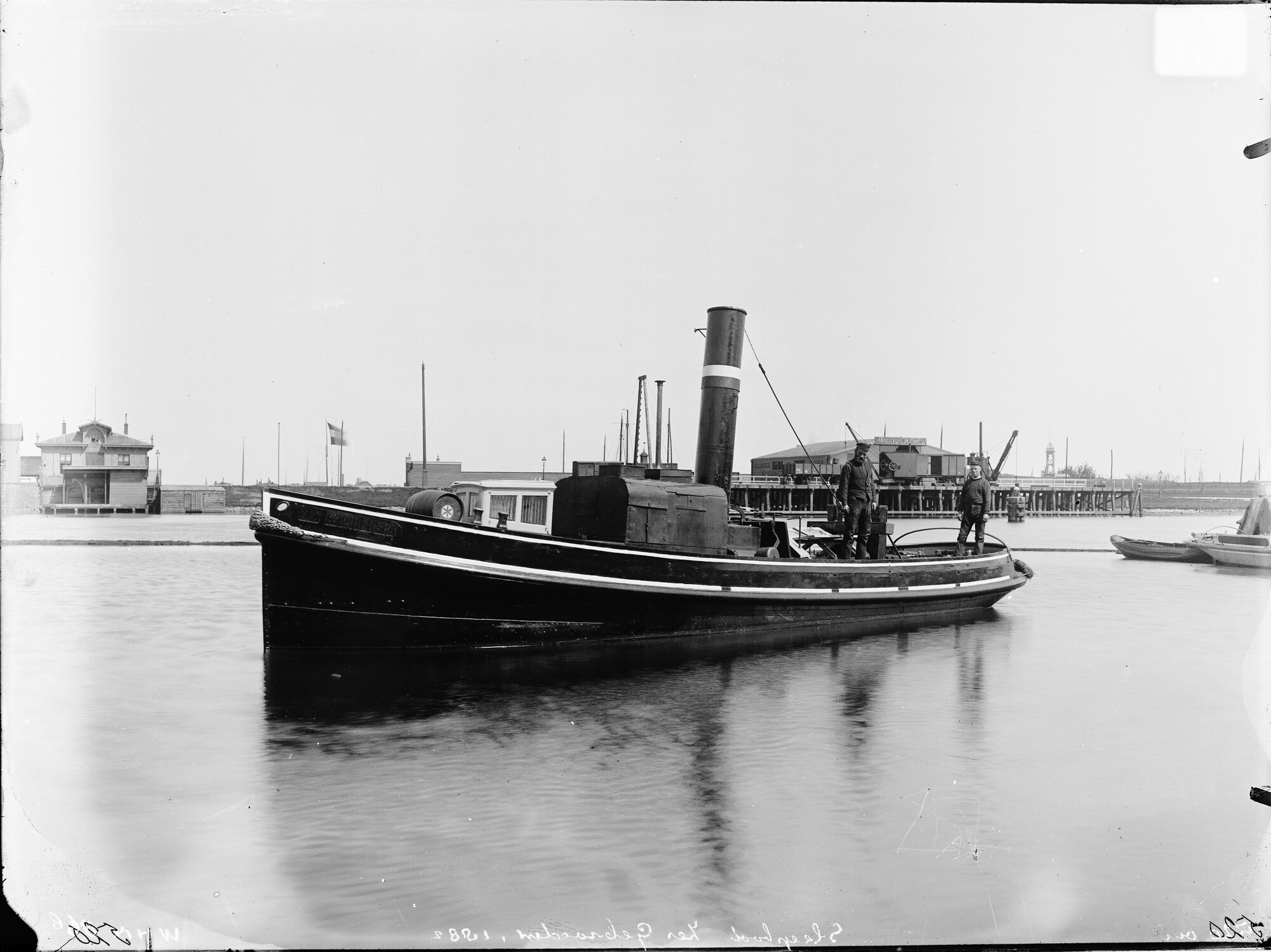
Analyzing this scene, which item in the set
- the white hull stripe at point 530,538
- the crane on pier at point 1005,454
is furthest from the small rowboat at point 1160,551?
the white hull stripe at point 530,538

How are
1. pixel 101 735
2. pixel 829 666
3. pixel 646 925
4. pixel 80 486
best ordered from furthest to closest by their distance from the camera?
pixel 80 486 < pixel 829 666 < pixel 101 735 < pixel 646 925

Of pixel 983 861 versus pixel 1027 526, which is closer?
pixel 983 861

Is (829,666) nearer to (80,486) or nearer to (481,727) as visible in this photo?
(481,727)

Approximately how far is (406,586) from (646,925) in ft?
23.1

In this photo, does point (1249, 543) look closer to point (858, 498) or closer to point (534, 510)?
point (858, 498)

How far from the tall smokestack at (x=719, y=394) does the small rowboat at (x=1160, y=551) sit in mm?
27312

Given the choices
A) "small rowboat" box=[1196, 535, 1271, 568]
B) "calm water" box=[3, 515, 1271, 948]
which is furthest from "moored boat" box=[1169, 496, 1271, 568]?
"calm water" box=[3, 515, 1271, 948]

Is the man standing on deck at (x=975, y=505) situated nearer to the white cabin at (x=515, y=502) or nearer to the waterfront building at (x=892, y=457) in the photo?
the white cabin at (x=515, y=502)

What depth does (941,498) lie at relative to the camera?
66.4 m

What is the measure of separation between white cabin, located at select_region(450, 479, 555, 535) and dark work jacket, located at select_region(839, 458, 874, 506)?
468 cm

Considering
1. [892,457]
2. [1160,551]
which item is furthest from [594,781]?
[892,457]

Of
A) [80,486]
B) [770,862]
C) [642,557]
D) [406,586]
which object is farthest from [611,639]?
[80,486]

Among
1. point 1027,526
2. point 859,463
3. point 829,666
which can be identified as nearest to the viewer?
point 829,666

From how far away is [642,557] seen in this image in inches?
444
